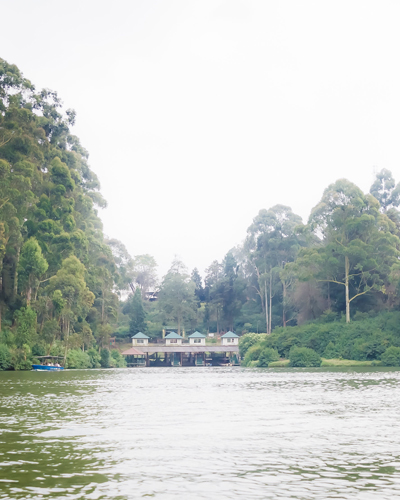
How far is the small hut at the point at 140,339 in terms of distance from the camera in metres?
99.8

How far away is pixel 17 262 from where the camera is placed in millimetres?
59312

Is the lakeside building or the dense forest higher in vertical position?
the dense forest

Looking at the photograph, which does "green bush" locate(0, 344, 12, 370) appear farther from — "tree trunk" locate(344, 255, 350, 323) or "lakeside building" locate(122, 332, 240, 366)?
"lakeside building" locate(122, 332, 240, 366)

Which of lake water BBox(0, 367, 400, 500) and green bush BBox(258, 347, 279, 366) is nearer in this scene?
lake water BBox(0, 367, 400, 500)

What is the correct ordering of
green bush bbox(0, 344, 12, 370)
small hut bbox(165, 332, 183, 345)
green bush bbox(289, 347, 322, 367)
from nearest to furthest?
green bush bbox(0, 344, 12, 370) → green bush bbox(289, 347, 322, 367) → small hut bbox(165, 332, 183, 345)

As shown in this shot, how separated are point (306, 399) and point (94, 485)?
581 inches

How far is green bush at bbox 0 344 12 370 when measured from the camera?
1989 inches

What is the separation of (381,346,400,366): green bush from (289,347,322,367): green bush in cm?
664

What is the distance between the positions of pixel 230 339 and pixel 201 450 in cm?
8785

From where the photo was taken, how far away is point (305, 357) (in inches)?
2341

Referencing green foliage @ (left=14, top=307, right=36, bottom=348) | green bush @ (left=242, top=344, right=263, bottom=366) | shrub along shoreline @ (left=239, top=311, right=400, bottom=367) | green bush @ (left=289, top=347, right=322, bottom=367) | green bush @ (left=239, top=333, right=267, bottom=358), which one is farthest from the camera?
green bush @ (left=239, top=333, right=267, bottom=358)

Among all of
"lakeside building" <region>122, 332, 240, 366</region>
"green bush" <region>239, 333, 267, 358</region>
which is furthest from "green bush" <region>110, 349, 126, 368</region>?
"green bush" <region>239, 333, 267, 358</region>

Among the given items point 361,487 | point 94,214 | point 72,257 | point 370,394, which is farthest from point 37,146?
point 361,487

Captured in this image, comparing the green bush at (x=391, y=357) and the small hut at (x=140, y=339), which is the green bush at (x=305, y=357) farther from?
the small hut at (x=140, y=339)
